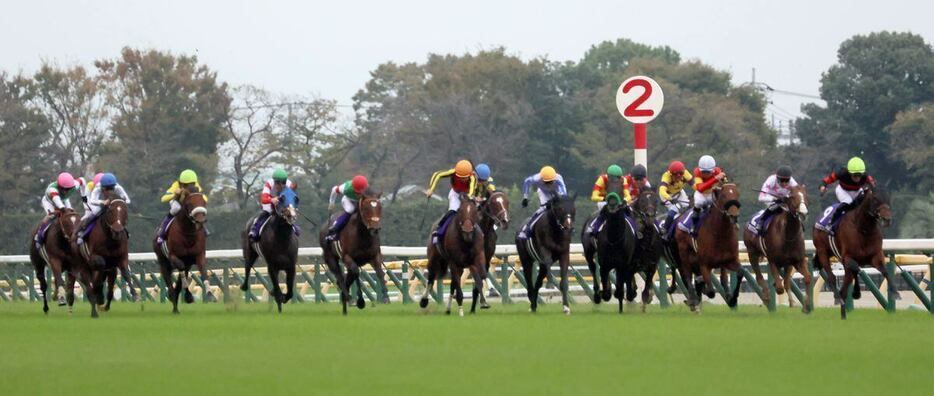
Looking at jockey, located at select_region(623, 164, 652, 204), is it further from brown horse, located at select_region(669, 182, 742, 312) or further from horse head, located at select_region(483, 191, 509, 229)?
horse head, located at select_region(483, 191, 509, 229)

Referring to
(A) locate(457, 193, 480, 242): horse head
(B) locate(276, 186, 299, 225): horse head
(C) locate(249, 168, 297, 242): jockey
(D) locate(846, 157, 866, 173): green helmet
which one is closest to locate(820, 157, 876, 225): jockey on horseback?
(D) locate(846, 157, 866, 173): green helmet

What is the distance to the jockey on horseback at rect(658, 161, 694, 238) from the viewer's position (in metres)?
22.1

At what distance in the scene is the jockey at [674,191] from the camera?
870 inches

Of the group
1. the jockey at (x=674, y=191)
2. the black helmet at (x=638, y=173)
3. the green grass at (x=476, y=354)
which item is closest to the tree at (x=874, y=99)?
the jockey at (x=674, y=191)

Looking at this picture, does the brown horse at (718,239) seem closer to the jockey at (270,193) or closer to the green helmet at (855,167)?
the green helmet at (855,167)

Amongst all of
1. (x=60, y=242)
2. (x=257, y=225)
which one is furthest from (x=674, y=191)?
(x=60, y=242)

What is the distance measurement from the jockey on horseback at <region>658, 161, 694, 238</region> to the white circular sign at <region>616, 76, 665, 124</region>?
0.71 m

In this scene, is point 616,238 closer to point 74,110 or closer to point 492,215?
point 492,215

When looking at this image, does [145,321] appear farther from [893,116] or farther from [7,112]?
[893,116]

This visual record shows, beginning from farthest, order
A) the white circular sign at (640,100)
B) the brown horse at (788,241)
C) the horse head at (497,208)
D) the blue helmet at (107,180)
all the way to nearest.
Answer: the white circular sign at (640,100), the blue helmet at (107,180), the horse head at (497,208), the brown horse at (788,241)

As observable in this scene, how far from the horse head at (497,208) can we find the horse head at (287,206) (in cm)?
251

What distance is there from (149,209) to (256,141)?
6.25m

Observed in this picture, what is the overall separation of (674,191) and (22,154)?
110 ft

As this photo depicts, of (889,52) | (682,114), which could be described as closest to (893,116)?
(889,52)
